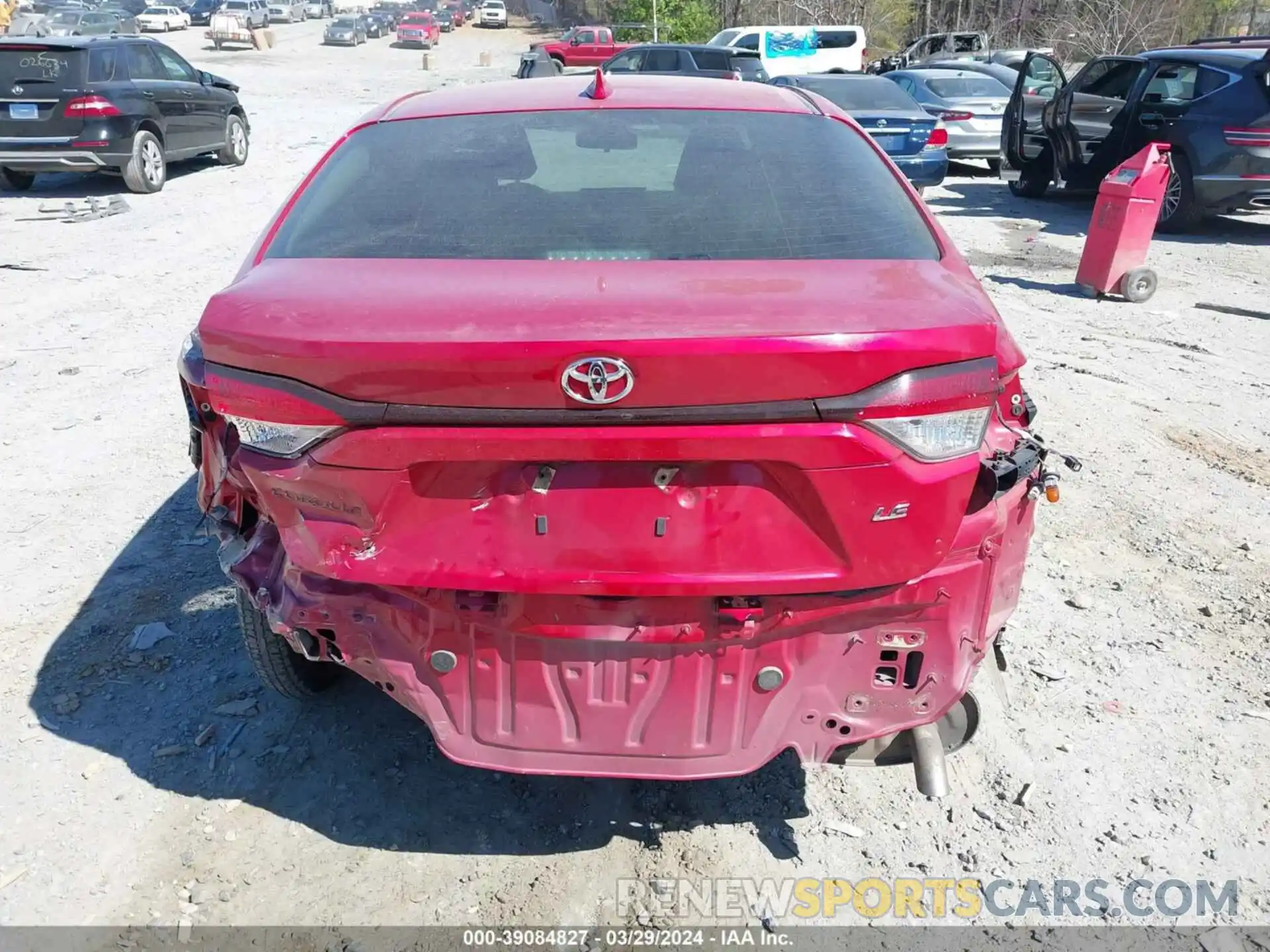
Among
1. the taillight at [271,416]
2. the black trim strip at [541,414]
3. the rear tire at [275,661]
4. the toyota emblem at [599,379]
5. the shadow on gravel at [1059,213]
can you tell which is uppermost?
the toyota emblem at [599,379]

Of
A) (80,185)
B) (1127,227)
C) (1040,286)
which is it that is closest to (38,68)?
(80,185)

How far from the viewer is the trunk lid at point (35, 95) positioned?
35.7 ft

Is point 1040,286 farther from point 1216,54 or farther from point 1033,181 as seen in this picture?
point 1033,181

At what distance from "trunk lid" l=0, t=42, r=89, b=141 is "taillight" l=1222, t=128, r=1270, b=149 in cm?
1240

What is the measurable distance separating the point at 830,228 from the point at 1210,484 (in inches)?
130

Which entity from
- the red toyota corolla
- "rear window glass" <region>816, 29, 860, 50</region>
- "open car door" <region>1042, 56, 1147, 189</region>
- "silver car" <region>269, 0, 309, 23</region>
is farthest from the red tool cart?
"silver car" <region>269, 0, 309, 23</region>

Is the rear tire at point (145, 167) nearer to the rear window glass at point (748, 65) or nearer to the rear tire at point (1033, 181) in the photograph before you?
the rear window glass at point (748, 65)

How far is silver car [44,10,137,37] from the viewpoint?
33.8 m

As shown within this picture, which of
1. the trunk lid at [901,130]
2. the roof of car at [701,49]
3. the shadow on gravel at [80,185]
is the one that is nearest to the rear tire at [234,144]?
the shadow on gravel at [80,185]

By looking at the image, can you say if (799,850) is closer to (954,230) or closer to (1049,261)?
(1049,261)

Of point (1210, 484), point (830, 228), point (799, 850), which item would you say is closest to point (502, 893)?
point (799, 850)

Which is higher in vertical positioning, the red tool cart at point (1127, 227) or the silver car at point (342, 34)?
the red tool cart at point (1127, 227)

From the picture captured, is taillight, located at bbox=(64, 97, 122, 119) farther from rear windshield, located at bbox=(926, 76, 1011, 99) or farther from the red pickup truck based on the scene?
the red pickup truck

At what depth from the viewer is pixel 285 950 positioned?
2.34 m
